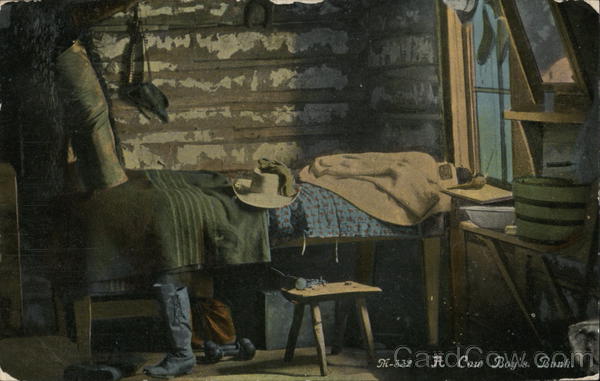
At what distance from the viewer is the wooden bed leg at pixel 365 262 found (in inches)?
150

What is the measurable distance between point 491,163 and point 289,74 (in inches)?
45.7

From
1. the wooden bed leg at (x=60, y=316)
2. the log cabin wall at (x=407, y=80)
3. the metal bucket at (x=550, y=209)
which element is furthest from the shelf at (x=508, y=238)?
the wooden bed leg at (x=60, y=316)

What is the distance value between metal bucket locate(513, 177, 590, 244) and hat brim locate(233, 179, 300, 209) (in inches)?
44.0

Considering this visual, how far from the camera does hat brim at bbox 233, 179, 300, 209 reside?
12.1 ft

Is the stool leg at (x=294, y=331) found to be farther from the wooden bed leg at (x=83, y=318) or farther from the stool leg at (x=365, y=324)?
the wooden bed leg at (x=83, y=318)

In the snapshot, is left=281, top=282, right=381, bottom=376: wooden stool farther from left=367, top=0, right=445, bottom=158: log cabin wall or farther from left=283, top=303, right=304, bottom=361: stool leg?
left=367, top=0, right=445, bottom=158: log cabin wall

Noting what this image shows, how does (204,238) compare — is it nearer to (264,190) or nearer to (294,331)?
(264,190)

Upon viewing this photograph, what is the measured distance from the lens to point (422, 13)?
3.85 m

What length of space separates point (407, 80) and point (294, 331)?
1428 millimetres

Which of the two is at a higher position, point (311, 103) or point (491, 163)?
point (311, 103)

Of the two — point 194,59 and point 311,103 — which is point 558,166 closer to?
point 311,103

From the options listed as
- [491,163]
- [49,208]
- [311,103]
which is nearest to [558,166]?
[491,163]

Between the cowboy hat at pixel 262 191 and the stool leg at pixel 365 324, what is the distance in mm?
619

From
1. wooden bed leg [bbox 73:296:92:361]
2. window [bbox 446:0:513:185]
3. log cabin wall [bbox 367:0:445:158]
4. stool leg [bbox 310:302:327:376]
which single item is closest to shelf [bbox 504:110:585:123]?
window [bbox 446:0:513:185]
